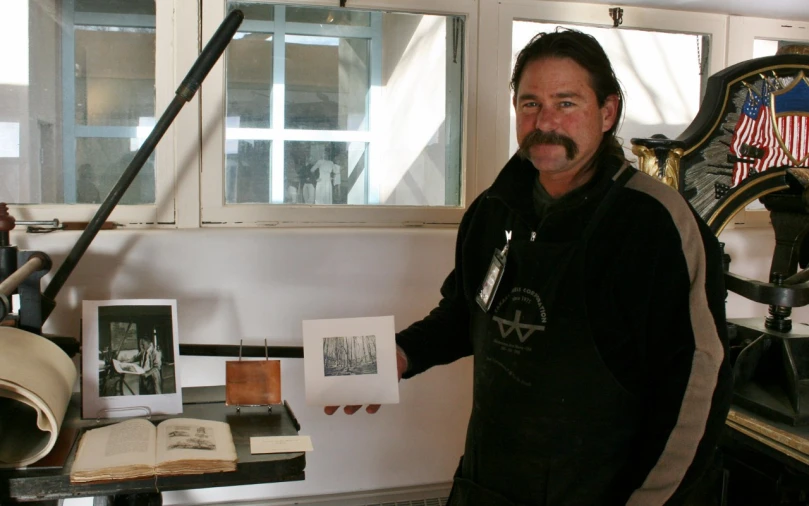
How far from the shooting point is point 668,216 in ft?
3.85

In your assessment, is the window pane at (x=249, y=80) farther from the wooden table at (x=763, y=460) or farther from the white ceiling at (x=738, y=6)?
the wooden table at (x=763, y=460)

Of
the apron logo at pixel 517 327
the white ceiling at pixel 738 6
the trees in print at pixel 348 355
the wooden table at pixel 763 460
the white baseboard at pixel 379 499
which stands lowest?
the white baseboard at pixel 379 499

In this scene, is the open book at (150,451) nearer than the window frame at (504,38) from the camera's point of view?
Yes

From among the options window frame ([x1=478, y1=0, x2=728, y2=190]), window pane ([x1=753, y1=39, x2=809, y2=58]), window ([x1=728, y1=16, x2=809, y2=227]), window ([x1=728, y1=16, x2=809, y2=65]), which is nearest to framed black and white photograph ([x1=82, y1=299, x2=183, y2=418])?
window frame ([x1=478, y1=0, x2=728, y2=190])

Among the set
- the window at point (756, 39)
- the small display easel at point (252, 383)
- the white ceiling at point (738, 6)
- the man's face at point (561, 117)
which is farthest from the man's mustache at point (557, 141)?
the window at point (756, 39)

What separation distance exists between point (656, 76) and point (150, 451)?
198cm

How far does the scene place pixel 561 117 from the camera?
1317 mm

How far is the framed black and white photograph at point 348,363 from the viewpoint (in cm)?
144

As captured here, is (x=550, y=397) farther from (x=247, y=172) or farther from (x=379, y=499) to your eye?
(x=247, y=172)

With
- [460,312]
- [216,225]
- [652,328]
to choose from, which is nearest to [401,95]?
[216,225]

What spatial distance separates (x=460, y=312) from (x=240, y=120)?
92 centimetres

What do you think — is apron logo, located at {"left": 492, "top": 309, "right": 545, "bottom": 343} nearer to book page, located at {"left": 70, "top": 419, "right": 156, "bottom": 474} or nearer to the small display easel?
the small display easel

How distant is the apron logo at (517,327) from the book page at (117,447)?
0.65 metres

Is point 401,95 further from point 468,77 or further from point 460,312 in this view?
point 460,312
